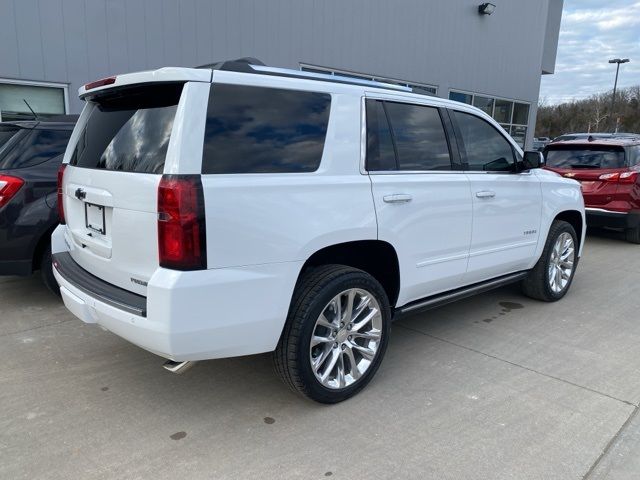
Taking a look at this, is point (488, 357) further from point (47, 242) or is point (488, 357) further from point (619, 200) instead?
point (619, 200)

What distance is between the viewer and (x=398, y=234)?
10.9ft

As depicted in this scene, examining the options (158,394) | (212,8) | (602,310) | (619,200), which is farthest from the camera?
(212,8)

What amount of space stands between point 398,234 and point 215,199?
1332 millimetres

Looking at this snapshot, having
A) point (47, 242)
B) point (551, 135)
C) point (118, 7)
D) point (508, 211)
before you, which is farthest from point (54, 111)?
point (551, 135)

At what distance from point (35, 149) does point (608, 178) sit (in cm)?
789

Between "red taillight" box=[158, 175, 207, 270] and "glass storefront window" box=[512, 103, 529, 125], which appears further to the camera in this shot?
"glass storefront window" box=[512, 103, 529, 125]

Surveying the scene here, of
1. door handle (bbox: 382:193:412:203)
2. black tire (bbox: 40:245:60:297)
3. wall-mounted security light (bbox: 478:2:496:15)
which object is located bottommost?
black tire (bbox: 40:245:60:297)

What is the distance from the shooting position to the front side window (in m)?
4.05

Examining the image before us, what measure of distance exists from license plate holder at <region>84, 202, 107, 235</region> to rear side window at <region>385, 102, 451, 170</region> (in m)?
1.87

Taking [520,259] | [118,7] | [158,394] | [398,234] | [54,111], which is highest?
[118,7]

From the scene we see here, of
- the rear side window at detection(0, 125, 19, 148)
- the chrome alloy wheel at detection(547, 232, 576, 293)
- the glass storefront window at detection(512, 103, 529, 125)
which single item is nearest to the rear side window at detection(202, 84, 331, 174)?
the rear side window at detection(0, 125, 19, 148)

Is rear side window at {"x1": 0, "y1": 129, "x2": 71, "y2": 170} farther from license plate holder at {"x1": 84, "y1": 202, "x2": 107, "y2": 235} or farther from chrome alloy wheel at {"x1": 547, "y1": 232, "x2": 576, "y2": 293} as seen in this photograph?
chrome alloy wheel at {"x1": 547, "y1": 232, "x2": 576, "y2": 293}

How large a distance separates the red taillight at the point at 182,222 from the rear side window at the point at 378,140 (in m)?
1.21

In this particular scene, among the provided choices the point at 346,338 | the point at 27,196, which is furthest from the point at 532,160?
the point at 27,196
